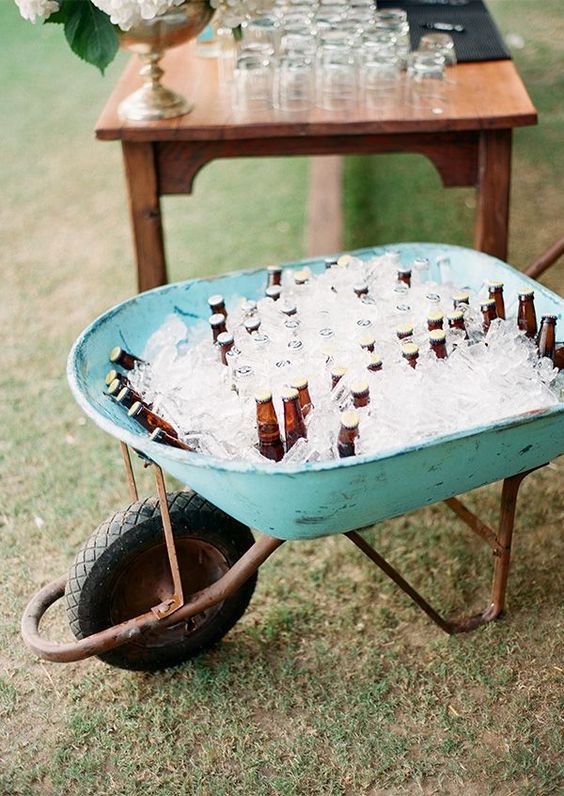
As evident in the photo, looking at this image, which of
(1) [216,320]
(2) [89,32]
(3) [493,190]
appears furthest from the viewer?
(3) [493,190]

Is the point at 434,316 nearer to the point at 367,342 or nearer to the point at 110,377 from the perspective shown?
the point at 367,342

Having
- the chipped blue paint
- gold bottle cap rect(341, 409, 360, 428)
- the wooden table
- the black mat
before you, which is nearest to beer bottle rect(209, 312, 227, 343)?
the chipped blue paint

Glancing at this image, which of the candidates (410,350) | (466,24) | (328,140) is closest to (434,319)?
(410,350)

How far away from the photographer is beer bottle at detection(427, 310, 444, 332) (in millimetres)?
1762

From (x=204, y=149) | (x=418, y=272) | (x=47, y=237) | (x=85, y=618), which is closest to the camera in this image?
(x=85, y=618)

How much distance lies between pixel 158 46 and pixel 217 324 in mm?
840

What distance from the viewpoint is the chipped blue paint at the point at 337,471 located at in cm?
143

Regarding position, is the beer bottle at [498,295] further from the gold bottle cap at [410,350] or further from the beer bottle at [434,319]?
the gold bottle cap at [410,350]

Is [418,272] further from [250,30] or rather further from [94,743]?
[94,743]

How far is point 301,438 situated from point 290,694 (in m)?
0.60

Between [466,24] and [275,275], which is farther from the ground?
[466,24]

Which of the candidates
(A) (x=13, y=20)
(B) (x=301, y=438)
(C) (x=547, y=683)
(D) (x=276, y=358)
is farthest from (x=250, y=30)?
(A) (x=13, y=20)

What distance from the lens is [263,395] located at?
5.16 ft

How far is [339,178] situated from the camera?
4312 mm
